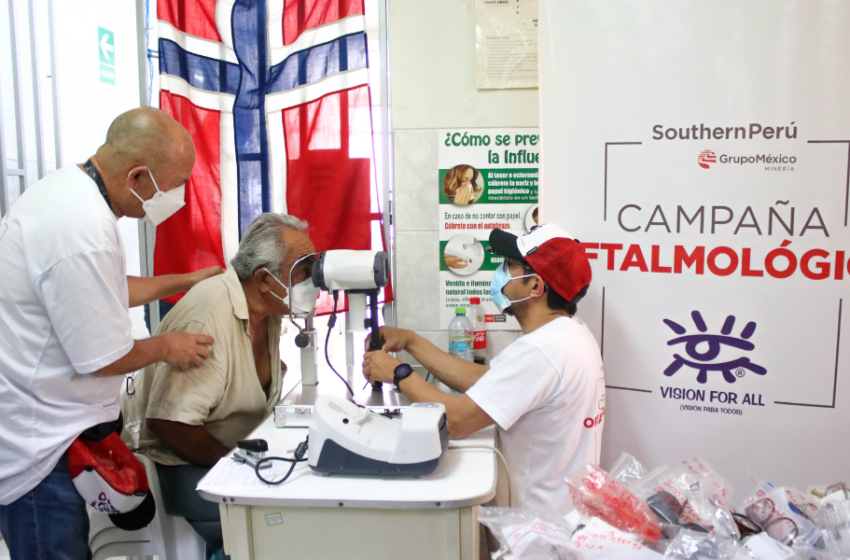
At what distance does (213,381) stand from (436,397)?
0.64 metres

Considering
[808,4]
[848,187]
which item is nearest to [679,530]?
[848,187]

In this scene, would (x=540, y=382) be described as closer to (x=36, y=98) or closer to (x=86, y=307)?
(x=86, y=307)

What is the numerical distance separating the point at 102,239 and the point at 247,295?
0.53 m

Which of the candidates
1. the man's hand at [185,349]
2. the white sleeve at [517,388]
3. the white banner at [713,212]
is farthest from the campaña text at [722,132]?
the man's hand at [185,349]

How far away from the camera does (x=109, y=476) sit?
1416mm

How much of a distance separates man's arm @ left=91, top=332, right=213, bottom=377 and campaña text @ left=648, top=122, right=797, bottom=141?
56.0 inches

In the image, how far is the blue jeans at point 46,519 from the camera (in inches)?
54.6

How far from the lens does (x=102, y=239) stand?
1347 mm

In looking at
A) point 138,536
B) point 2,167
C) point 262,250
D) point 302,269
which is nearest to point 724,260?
point 302,269

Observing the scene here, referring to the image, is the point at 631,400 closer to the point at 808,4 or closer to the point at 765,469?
the point at 765,469

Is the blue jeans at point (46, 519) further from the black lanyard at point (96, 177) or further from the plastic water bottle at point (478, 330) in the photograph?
the plastic water bottle at point (478, 330)

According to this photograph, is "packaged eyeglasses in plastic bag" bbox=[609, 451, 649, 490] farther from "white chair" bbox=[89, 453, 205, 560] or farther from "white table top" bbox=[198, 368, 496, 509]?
"white chair" bbox=[89, 453, 205, 560]

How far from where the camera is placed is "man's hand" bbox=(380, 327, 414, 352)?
6.39 feet

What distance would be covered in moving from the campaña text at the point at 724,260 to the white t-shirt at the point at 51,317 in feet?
4.33
